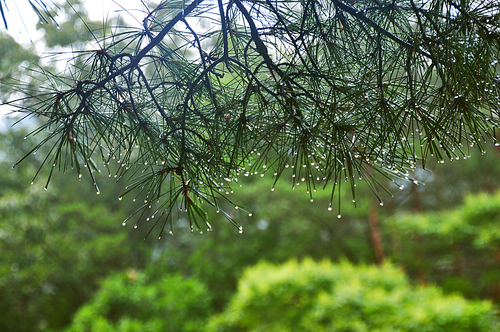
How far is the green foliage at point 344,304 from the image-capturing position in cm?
219

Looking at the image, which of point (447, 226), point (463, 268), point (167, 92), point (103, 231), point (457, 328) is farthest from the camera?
point (103, 231)

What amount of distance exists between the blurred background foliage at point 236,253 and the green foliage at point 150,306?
12 mm

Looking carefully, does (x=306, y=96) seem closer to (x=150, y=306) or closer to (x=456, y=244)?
(x=150, y=306)

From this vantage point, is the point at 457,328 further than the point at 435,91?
Yes

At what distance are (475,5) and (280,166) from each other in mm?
396

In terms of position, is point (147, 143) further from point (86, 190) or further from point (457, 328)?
point (86, 190)

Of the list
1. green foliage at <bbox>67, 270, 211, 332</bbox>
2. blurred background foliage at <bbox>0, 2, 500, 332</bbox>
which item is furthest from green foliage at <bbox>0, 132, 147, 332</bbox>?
green foliage at <bbox>67, 270, 211, 332</bbox>

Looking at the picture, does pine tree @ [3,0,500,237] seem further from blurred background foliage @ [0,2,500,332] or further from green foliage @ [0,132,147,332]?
green foliage @ [0,132,147,332]

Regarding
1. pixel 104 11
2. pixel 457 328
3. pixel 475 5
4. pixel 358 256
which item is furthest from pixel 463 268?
pixel 104 11

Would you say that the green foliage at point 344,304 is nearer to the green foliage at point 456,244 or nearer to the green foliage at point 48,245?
the green foliage at point 456,244

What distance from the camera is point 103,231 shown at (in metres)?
4.27

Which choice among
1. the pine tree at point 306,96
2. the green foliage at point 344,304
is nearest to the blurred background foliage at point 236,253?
the green foliage at point 344,304

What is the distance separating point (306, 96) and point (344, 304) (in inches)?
78.2

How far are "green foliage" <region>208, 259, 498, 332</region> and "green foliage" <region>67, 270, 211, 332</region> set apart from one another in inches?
24.5
